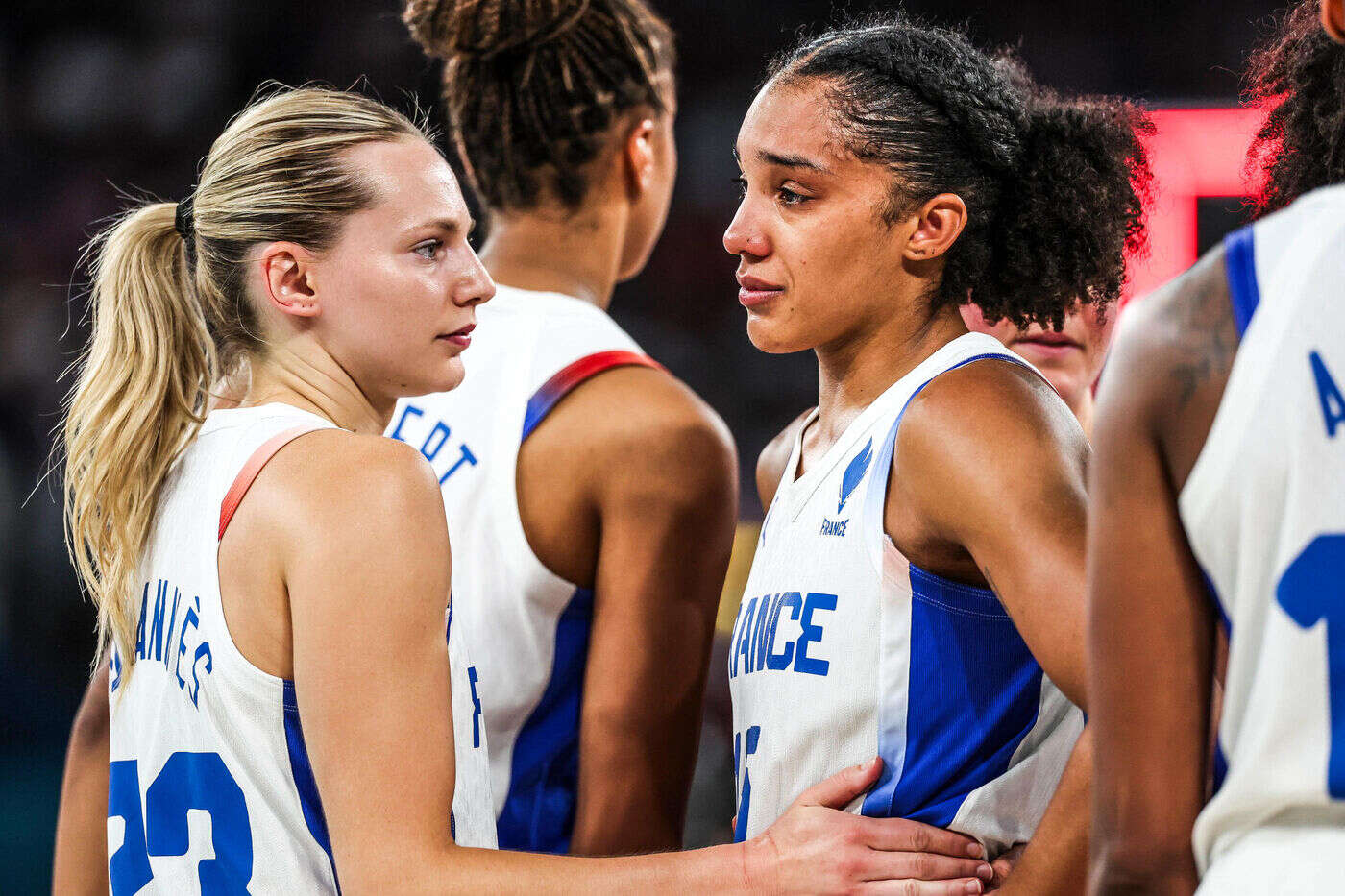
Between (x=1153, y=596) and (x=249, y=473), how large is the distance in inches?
34.1

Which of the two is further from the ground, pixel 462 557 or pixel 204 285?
pixel 204 285

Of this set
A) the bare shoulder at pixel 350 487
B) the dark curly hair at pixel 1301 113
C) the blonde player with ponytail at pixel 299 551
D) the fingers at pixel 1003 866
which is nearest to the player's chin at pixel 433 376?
the blonde player with ponytail at pixel 299 551

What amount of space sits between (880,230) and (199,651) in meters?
0.90

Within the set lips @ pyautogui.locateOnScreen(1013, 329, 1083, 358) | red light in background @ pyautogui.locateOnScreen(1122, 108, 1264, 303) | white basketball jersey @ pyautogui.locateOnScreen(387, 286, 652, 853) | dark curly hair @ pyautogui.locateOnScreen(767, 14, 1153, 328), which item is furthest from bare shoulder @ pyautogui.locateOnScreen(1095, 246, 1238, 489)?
red light in background @ pyautogui.locateOnScreen(1122, 108, 1264, 303)

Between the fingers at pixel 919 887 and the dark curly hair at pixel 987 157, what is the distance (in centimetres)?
69

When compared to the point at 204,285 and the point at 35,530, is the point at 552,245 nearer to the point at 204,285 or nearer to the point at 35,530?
the point at 204,285

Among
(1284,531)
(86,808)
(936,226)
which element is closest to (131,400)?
(86,808)

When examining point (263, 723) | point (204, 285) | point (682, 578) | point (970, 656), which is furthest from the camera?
point (682, 578)

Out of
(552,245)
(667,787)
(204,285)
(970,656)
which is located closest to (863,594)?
(970,656)

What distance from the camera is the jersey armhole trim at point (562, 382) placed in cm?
197

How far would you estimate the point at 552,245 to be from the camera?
2238 mm

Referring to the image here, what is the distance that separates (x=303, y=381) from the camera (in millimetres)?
1523

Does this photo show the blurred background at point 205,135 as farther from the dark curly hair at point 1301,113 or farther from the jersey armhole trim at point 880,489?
the dark curly hair at point 1301,113

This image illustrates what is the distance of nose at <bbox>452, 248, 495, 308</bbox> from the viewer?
62.9 inches
